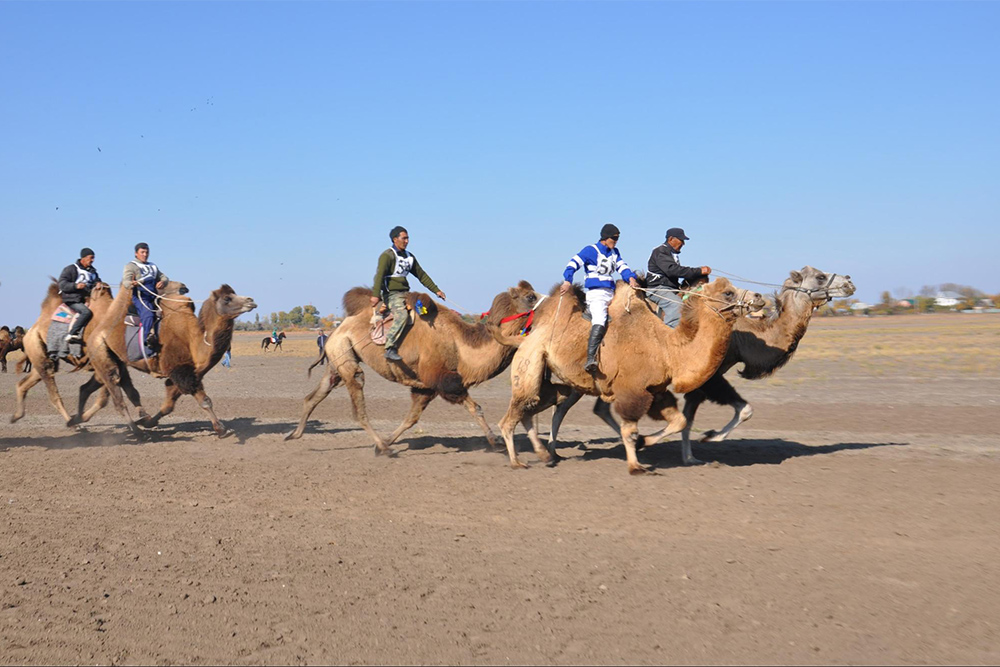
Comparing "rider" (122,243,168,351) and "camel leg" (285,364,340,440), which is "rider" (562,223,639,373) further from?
"rider" (122,243,168,351)

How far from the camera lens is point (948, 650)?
15.5 ft

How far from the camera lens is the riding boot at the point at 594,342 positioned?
975 centimetres

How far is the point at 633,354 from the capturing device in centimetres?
972

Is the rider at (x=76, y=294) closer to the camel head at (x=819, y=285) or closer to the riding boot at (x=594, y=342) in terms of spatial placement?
the riding boot at (x=594, y=342)

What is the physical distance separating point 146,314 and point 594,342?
24.5 ft

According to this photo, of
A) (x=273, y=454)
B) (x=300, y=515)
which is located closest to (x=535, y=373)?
(x=300, y=515)

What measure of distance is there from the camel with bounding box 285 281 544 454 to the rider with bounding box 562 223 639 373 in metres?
1.02

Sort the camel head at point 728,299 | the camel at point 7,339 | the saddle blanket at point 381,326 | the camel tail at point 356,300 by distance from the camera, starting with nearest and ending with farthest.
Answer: the camel head at point 728,299 → the saddle blanket at point 381,326 → the camel tail at point 356,300 → the camel at point 7,339

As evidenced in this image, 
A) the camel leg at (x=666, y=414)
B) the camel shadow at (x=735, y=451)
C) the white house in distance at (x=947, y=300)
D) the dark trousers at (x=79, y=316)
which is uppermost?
the dark trousers at (x=79, y=316)

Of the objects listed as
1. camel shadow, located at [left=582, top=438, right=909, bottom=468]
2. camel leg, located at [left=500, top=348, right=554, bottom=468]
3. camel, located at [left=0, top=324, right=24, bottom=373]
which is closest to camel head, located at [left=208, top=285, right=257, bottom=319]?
camel leg, located at [left=500, top=348, right=554, bottom=468]

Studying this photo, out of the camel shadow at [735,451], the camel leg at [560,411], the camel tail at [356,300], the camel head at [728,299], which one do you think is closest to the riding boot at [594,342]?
the camel head at [728,299]

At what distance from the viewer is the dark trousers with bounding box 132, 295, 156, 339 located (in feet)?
43.2

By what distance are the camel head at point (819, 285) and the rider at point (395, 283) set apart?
4684mm

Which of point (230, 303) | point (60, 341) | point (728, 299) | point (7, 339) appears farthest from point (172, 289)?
point (7, 339)
